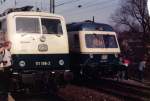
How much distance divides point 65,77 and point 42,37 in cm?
159

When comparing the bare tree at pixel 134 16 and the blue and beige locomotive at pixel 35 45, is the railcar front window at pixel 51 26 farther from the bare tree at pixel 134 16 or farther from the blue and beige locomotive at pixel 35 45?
the bare tree at pixel 134 16

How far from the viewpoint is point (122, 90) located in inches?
693

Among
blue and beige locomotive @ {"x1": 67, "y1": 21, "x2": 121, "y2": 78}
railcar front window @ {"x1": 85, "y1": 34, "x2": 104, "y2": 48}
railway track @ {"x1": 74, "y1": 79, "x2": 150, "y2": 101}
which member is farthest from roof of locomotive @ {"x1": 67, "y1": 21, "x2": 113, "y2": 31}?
railway track @ {"x1": 74, "y1": 79, "x2": 150, "y2": 101}

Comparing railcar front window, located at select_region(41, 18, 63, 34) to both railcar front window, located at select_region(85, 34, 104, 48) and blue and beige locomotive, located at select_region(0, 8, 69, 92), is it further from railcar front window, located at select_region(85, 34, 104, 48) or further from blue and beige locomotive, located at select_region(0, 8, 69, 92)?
railcar front window, located at select_region(85, 34, 104, 48)

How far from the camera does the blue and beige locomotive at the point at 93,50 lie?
18688 millimetres

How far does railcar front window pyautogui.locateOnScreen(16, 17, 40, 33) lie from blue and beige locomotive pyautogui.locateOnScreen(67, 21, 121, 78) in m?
3.93

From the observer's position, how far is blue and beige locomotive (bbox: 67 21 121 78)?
18688 millimetres

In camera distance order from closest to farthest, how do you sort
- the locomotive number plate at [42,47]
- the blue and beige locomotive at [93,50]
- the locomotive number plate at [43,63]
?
1. the locomotive number plate at [43,63]
2. the locomotive number plate at [42,47]
3. the blue and beige locomotive at [93,50]

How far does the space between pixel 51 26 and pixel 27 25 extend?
0.92m

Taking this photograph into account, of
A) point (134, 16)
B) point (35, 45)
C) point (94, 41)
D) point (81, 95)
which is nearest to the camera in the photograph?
point (35, 45)

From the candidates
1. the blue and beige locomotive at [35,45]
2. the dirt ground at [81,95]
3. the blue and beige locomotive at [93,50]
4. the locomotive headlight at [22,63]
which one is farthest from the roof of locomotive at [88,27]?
the locomotive headlight at [22,63]

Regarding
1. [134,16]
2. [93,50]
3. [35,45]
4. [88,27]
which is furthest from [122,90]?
[134,16]

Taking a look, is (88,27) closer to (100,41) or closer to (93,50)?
(100,41)

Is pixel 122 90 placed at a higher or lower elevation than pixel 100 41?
lower
